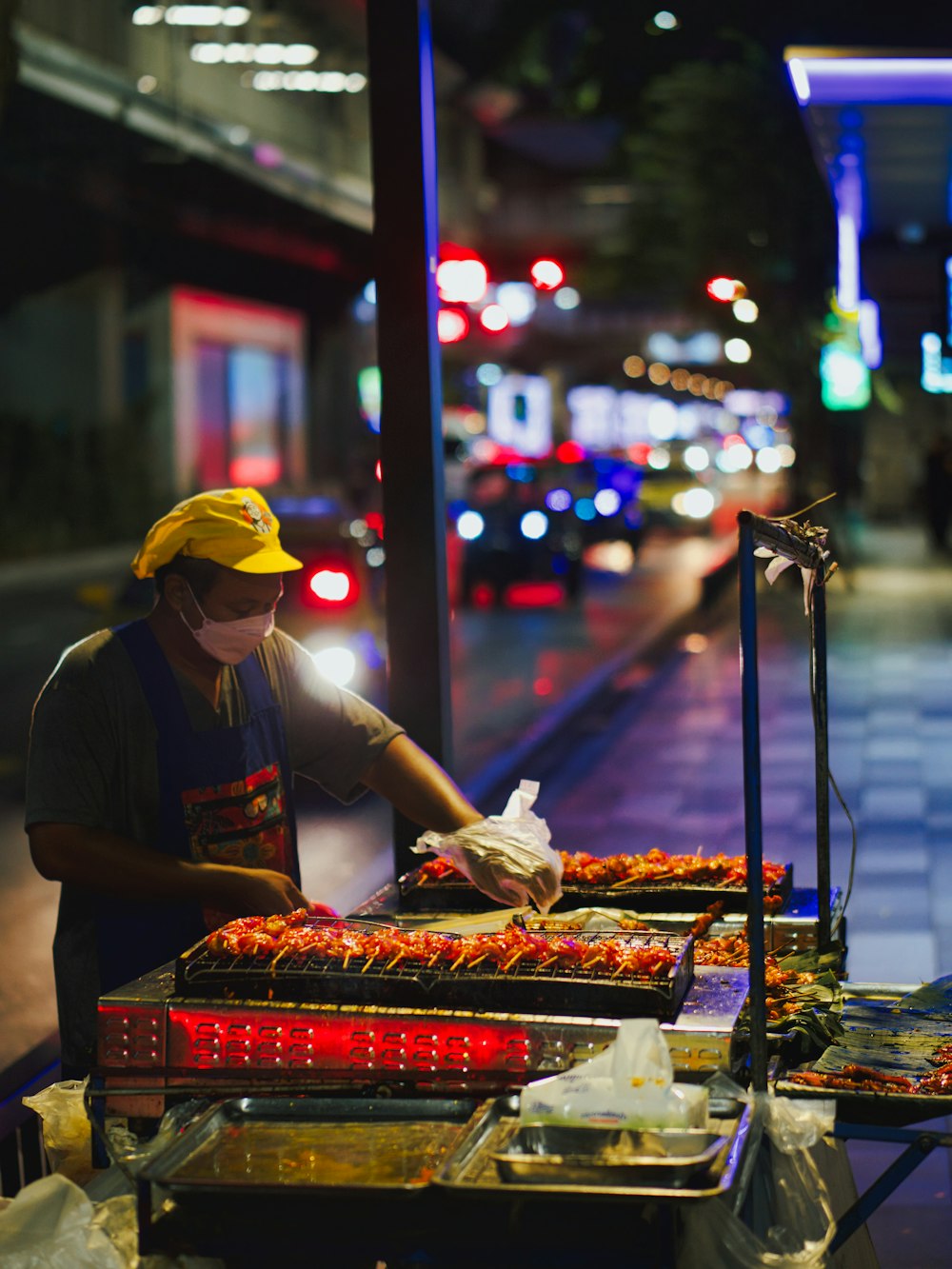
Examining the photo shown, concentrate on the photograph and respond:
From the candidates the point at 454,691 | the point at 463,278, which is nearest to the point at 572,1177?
the point at 463,278

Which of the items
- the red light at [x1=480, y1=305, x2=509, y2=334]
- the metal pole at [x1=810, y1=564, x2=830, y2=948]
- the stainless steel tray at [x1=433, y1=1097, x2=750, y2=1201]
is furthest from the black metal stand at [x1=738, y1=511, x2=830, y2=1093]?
the red light at [x1=480, y1=305, x2=509, y2=334]

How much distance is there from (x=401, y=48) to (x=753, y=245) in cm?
2549

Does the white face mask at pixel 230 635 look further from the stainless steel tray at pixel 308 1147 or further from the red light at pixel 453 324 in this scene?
the red light at pixel 453 324

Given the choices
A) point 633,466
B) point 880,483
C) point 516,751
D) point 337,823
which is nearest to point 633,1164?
point 337,823

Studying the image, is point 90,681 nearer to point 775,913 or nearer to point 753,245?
point 775,913

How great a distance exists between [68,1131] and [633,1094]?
1.30 m

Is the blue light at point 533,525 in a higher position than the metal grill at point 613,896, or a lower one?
higher

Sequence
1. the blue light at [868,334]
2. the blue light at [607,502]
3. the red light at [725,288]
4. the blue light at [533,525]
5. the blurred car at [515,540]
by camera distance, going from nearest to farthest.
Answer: the red light at [725,288], the blue light at [868,334], the blue light at [533,525], the blurred car at [515,540], the blue light at [607,502]

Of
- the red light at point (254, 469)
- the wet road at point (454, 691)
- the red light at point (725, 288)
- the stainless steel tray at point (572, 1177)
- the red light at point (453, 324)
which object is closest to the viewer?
the stainless steel tray at point (572, 1177)

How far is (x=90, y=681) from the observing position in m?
3.74

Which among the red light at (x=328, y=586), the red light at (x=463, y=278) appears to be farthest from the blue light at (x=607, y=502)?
the red light at (x=463, y=278)

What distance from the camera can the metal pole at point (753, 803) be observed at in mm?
2947

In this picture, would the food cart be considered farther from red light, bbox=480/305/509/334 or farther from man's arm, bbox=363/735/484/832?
red light, bbox=480/305/509/334

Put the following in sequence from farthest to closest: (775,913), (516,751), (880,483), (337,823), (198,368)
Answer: (880,483) < (198,368) < (516,751) < (337,823) < (775,913)
